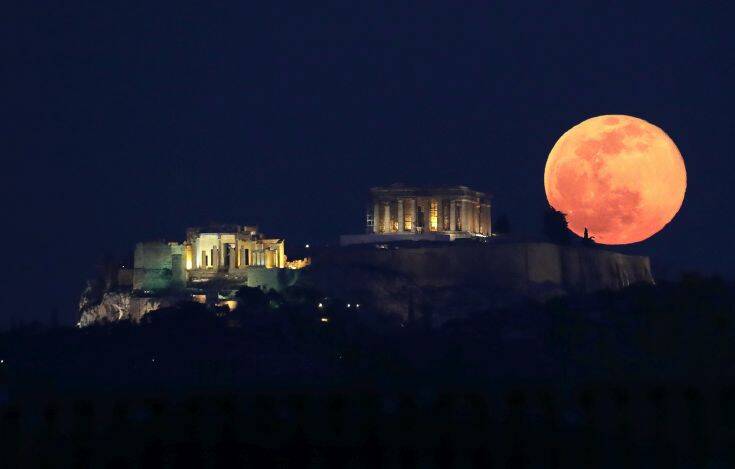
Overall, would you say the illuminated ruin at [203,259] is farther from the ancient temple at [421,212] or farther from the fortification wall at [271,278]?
the ancient temple at [421,212]

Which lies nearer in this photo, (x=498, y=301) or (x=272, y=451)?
(x=272, y=451)

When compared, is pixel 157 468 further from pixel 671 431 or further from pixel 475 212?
pixel 475 212

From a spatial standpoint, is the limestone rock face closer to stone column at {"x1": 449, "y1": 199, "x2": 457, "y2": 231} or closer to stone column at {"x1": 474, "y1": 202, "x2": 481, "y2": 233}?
stone column at {"x1": 449, "y1": 199, "x2": 457, "y2": 231}

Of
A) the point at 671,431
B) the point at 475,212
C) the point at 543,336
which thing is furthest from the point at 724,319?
the point at 671,431

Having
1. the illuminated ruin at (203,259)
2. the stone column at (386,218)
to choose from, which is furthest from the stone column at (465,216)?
the illuminated ruin at (203,259)

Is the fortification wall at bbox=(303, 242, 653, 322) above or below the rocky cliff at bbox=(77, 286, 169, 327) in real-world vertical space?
above

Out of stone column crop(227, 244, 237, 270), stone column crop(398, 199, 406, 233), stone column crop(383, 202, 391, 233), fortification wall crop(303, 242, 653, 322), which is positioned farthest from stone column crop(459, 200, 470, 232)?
stone column crop(227, 244, 237, 270)
